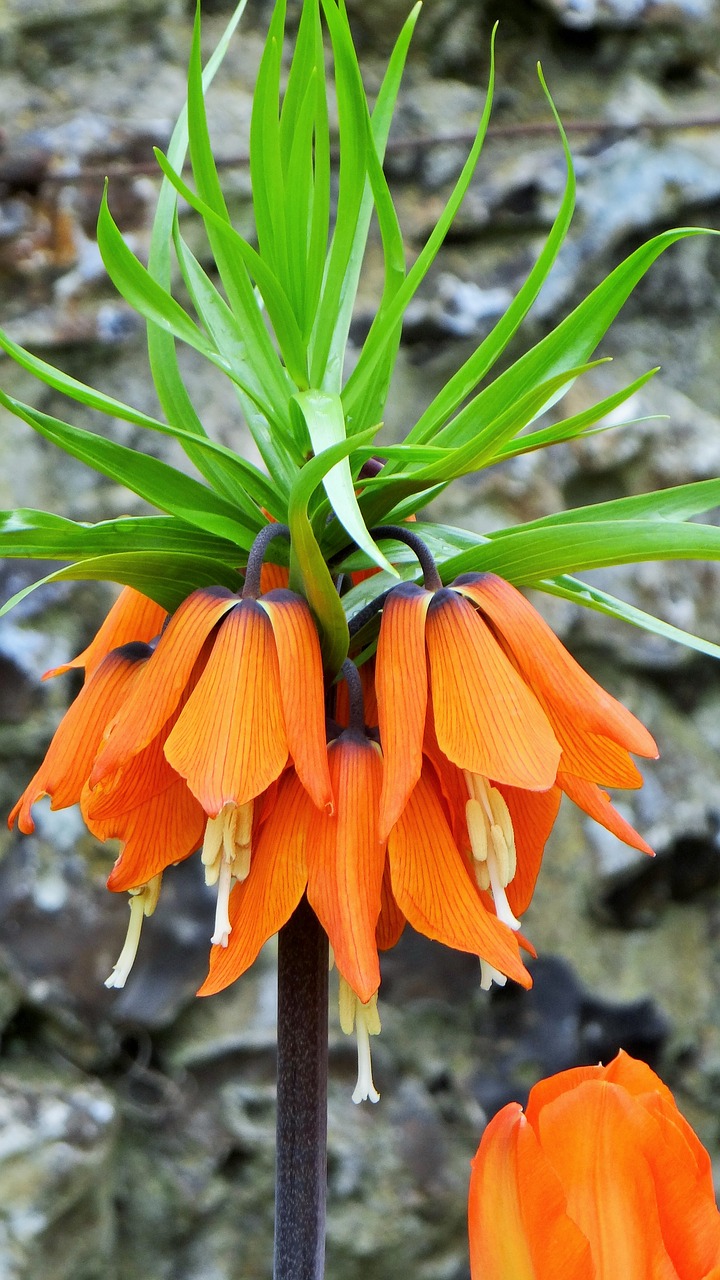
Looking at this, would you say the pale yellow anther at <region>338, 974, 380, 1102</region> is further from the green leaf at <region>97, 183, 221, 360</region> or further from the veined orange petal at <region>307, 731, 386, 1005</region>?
the green leaf at <region>97, 183, 221, 360</region>

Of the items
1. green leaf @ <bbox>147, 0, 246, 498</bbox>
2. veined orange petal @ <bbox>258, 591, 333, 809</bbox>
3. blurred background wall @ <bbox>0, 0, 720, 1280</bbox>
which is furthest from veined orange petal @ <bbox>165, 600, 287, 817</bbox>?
blurred background wall @ <bbox>0, 0, 720, 1280</bbox>

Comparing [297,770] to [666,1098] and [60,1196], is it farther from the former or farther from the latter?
[60,1196]

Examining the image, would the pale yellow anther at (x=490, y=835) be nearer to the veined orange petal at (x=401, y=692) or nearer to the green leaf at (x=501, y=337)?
the veined orange petal at (x=401, y=692)

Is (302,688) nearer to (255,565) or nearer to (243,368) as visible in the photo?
(255,565)

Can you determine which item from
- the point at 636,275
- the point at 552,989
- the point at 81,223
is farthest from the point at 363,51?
the point at 552,989

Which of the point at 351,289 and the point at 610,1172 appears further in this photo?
the point at 351,289

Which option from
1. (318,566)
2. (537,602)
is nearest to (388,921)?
(318,566)
